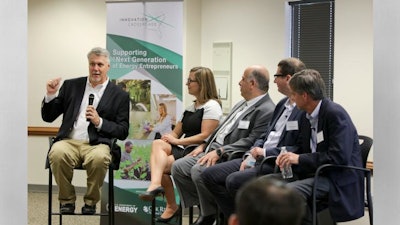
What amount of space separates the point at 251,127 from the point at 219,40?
2621 mm

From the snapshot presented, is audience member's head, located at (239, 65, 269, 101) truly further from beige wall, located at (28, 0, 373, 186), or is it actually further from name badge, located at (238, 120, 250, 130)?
beige wall, located at (28, 0, 373, 186)

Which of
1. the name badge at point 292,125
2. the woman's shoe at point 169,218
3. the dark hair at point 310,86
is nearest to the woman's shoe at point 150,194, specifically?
the woman's shoe at point 169,218

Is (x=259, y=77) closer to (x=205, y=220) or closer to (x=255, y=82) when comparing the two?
(x=255, y=82)

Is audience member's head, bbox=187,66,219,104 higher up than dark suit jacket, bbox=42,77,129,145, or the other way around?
audience member's head, bbox=187,66,219,104

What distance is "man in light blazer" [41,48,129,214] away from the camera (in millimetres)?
5316

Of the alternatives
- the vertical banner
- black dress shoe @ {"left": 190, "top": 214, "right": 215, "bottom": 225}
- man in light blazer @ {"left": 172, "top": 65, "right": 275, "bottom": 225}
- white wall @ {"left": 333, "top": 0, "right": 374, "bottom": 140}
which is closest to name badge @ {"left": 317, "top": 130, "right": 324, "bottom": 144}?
man in light blazer @ {"left": 172, "top": 65, "right": 275, "bottom": 225}

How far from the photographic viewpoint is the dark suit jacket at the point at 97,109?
547 cm

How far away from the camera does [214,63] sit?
7.91m

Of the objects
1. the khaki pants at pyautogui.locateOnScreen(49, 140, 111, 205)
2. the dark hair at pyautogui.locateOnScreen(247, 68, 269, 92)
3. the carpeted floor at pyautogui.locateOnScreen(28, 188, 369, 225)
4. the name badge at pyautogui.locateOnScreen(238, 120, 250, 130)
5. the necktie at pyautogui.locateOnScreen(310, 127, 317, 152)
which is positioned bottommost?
the carpeted floor at pyautogui.locateOnScreen(28, 188, 369, 225)

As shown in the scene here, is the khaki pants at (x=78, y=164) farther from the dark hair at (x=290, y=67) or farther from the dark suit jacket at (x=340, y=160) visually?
the dark suit jacket at (x=340, y=160)

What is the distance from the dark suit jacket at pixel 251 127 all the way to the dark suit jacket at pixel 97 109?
2.64ft

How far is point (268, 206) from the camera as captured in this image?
1.63 metres

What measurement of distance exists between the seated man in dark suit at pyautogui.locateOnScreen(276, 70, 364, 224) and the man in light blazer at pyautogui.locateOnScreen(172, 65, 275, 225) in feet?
2.89
